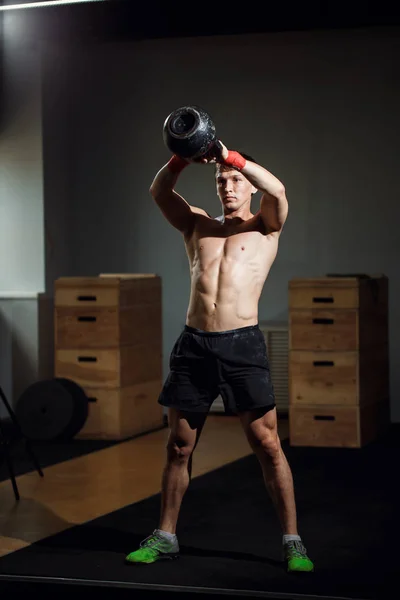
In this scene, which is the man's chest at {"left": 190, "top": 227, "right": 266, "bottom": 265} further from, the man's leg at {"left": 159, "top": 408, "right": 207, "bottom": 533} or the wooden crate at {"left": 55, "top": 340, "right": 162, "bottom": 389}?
the wooden crate at {"left": 55, "top": 340, "right": 162, "bottom": 389}

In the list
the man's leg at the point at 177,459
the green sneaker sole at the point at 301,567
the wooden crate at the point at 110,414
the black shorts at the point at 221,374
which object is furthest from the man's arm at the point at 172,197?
the wooden crate at the point at 110,414

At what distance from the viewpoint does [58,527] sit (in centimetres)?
440

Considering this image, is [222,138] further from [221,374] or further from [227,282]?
[221,374]

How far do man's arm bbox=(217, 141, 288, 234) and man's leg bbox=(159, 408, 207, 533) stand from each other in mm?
762

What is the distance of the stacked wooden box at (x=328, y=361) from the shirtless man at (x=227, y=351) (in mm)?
2345

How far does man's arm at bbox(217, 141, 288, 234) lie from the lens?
3.51 m

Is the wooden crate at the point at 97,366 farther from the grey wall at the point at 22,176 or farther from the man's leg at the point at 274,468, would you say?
the man's leg at the point at 274,468

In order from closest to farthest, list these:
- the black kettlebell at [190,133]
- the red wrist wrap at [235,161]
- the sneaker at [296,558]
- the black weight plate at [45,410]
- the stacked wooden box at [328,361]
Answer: the black kettlebell at [190,133], the red wrist wrap at [235,161], the sneaker at [296,558], the stacked wooden box at [328,361], the black weight plate at [45,410]

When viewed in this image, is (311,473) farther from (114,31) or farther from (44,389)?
(114,31)

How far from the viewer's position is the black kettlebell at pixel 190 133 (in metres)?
3.38

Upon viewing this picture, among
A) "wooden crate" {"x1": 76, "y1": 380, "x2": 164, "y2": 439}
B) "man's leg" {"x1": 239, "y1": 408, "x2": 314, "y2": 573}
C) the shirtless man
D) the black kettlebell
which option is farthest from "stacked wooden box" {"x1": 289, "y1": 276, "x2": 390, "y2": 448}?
the black kettlebell

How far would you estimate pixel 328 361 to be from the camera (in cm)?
617

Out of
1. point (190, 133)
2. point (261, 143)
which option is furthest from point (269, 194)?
point (261, 143)

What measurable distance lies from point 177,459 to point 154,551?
35 cm
